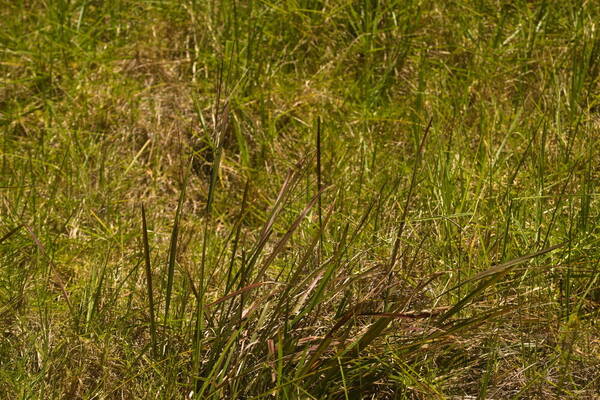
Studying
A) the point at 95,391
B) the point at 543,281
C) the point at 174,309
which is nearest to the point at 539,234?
the point at 543,281

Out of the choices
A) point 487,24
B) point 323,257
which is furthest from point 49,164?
point 487,24

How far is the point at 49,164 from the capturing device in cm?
287

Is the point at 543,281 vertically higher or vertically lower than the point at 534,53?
lower

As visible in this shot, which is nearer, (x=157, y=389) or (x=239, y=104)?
(x=157, y=389)

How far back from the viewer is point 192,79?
339 cm

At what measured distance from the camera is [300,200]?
2.79 metres

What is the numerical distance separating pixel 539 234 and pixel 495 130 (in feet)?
2.73

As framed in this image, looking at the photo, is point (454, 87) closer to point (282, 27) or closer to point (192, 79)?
point (282, 27)

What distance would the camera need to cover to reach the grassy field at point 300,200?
199 centimetres

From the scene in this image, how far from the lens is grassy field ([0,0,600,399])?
1994 millimetres

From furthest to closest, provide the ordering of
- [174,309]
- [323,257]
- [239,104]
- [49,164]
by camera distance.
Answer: [239,104] → [49,164] → [323,257] → [174,309]

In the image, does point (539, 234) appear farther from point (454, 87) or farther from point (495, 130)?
point (454, 87)

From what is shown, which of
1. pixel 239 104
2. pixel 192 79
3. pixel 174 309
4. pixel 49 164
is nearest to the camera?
pixel 174 309

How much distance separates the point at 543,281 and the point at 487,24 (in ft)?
4.91
